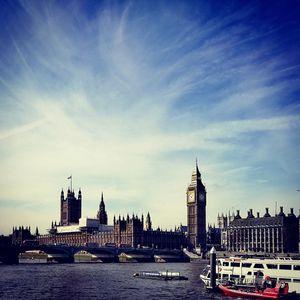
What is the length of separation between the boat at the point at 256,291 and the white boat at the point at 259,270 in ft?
6.52

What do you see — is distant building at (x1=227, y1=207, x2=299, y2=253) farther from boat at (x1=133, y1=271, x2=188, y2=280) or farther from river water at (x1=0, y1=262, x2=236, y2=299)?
river water at (x1=0, y1=262, x2=236, y2=299)

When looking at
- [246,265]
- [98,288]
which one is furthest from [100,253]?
[246,265]

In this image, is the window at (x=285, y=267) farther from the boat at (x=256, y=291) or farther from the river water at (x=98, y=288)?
the river water at (x=98, y=288)

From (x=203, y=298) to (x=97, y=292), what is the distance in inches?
603

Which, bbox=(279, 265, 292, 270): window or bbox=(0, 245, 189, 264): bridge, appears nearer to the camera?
bbox=(279, 265, 292, 270): window

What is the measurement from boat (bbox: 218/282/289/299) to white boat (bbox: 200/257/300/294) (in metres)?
1.99

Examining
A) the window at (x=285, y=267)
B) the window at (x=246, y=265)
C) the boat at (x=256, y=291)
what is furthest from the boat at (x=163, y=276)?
the window at (x=285, y=267)

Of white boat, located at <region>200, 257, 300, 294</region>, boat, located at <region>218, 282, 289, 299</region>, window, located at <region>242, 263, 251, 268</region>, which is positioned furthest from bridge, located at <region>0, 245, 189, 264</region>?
boat, located at <region>218, 282, 289, 299</region>

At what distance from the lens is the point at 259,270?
75688 mm

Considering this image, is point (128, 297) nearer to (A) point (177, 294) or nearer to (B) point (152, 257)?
(A) point (177, 294)

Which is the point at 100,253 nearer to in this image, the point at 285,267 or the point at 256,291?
the point at 285,267

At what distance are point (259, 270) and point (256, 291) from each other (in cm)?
709

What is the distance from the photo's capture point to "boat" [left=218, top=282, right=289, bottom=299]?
6644cm

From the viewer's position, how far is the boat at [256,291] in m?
66.4
